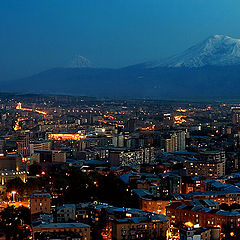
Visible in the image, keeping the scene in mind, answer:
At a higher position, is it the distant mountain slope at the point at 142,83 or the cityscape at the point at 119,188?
the distant mountain slope at the point at 142,83

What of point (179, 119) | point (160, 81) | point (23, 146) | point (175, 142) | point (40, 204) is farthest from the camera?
point (160, 81)

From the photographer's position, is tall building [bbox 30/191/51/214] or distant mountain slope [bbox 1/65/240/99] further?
distant mountain slope [bbox 1/65/240/99]

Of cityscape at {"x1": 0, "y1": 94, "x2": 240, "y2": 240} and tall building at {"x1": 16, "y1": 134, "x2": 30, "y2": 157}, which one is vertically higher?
tall building at {"x1": 16, "y1": 134, "x2": 30, "y2": 157}

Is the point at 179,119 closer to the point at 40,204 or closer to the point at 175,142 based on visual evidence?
the point at 175,142

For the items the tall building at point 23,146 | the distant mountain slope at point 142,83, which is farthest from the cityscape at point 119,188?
the distant mountain slope at point 142,83

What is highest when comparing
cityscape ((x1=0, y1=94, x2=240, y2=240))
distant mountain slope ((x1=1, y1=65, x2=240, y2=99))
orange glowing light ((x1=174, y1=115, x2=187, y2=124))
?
distant mountain slope ((x1=1, y1=65, x2=240, y2=99))

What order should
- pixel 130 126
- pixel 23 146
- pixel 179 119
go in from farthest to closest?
pixel 179 119, pixel 130 126, pixel 23 146

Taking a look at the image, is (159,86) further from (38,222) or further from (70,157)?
(38,222)

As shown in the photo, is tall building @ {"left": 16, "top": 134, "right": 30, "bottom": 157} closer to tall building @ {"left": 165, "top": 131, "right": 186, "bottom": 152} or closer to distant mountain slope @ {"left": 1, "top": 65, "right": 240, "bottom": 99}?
tall building @ {"left": 165, "top": 131, "right": 186, "bottom": 152}

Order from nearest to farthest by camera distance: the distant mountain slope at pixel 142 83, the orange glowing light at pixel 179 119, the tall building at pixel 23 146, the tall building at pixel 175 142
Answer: the tall building at pixel 23 146 < the tall building at pixel 175 142 < the orange glowing light at pixel 179 119 < the distant mountain slope at pixel 142 83

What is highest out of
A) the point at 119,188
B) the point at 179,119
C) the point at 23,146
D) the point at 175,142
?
the point at 23,146

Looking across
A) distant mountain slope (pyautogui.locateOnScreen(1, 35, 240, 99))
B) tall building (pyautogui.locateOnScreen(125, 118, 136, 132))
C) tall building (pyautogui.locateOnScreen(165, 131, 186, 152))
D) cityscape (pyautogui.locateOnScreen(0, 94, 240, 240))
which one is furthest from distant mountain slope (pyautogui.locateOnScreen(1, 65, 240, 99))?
cityscape (pyautogui.locateOnScreen(0, 94, 240, 240))

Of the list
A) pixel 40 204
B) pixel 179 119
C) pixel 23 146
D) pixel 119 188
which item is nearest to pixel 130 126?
pixel 179 119

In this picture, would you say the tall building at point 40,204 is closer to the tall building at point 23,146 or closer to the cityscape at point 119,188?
the cityscape at point 119,188
